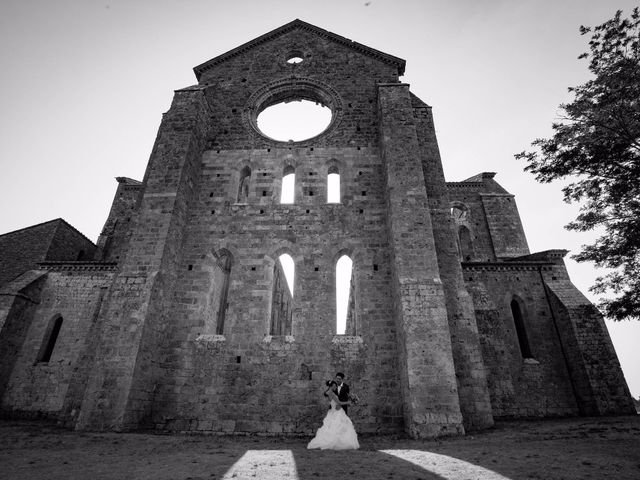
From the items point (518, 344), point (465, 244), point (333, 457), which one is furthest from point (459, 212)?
point (333, 457)

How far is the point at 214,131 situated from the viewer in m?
12.8

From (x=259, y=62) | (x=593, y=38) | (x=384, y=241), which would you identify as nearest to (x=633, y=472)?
(x=384, y=241)

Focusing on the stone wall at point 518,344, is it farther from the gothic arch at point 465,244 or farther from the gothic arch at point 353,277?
the gothic arch at point 465,244

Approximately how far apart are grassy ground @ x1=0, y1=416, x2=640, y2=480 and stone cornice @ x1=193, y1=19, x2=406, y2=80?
1302 centimetres

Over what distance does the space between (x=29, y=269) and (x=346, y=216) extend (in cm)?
1315

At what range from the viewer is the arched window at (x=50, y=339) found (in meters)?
12.3

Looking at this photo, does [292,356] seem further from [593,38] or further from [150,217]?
[593,38]

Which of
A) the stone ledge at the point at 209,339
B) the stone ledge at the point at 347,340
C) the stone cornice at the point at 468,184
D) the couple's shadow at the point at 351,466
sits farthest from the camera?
the stone cornice at the point at 468,184

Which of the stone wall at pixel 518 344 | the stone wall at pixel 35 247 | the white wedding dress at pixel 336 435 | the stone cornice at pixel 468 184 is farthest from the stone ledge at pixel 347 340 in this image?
the stone cornice at pixel 468 184

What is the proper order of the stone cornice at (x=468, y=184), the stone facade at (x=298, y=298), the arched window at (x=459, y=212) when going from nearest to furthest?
the stone facade at (x=298, y=298), the arched window at (x=459, y=212), the stone cornice at (x=468, y=184)

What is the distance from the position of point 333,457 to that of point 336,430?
1161 mm

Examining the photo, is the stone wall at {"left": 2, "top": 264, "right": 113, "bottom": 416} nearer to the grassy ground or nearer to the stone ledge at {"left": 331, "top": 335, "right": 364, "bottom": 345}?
the grassy ground

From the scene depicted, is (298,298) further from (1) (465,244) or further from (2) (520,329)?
(1) (465,244)

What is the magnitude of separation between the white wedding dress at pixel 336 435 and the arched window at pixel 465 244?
13.1m
